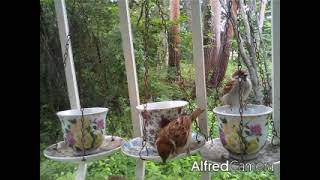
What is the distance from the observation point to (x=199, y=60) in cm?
74

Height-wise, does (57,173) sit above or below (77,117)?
below

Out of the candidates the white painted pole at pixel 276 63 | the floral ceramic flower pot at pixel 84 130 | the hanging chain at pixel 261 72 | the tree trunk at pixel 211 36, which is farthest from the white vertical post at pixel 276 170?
the floral ceramic flower pot at pixel 84 130

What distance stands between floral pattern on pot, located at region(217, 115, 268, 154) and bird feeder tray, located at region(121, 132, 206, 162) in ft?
0.19

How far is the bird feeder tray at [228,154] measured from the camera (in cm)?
70

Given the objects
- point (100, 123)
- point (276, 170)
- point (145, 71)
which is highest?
point (145, 71)

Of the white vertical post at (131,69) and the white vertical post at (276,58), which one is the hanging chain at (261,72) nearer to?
the white vertical post at (276,58)

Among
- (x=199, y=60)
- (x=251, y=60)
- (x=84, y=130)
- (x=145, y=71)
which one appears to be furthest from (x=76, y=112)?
(x=251, y=60)

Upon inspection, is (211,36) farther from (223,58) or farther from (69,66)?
(69,66)

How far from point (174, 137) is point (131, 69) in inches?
7.4
